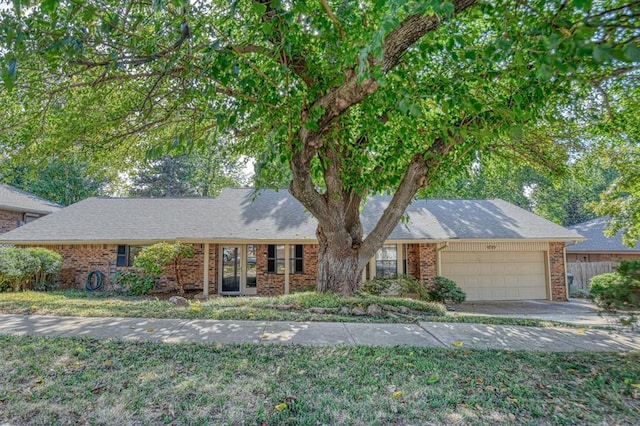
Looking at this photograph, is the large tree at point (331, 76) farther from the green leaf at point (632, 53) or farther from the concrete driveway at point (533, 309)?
the concrete driveway at point (533, 309)

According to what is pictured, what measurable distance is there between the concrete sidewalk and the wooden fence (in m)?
14.5

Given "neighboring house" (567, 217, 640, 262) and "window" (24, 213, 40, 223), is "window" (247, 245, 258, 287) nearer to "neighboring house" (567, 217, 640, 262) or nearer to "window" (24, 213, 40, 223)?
"window" (24, 213, 40, 223)

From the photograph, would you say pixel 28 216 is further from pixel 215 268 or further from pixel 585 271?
pixel 585 271

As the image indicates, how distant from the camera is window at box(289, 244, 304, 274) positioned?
14.1 metres

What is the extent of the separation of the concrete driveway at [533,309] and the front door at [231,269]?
8237mm

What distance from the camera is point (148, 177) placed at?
1219 inches

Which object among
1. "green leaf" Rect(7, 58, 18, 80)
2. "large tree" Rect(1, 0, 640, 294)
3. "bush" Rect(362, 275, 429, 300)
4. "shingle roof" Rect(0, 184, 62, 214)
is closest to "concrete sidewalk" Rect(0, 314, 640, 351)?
"large tree" Rect(1, 0, 640, 294)

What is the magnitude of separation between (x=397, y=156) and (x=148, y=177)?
28712 millimetres

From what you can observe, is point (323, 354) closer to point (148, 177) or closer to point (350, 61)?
point (350, 61)

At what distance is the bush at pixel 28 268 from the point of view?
11435 mm

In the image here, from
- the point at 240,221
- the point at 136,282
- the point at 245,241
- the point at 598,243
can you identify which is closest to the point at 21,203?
the point at 136,282

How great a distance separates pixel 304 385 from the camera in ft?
10.9

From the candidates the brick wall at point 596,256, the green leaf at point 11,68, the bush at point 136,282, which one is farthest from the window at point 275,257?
the brick wall at point 596,256

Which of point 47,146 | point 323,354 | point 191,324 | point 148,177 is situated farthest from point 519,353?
point 148,177
